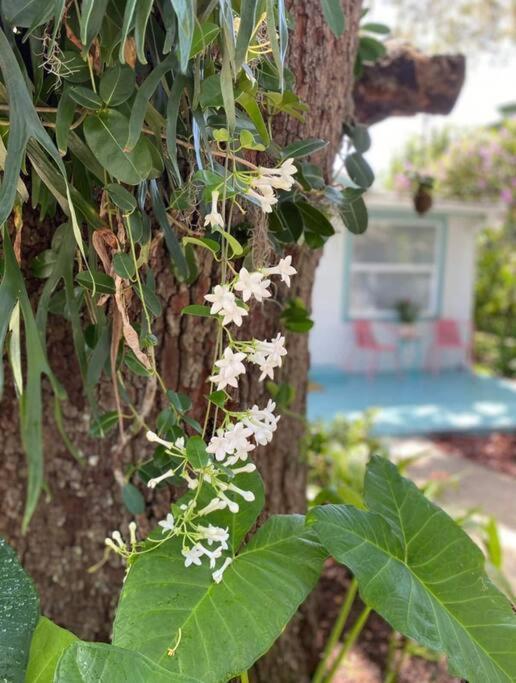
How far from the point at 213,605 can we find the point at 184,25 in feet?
2.41

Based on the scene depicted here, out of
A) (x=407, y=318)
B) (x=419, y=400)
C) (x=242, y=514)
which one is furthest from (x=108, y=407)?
(x=407, y=318)

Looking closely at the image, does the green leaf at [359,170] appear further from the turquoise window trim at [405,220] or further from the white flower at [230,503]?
the turquoise window trim at [405,220]

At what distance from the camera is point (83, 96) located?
829mm

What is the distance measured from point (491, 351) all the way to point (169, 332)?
9.17m

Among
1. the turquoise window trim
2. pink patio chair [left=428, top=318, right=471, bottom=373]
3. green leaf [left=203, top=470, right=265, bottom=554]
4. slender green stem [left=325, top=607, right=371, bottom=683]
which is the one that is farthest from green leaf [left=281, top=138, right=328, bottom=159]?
pink patio chair [left=428, top=318, right=471, bottom=373]

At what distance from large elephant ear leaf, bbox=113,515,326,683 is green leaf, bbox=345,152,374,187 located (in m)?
0.66

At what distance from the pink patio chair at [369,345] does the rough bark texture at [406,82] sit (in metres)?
5.88

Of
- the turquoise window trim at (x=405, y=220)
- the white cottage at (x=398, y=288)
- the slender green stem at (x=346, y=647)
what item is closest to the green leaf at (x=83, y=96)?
the slender green stem at (x=346, y=647)

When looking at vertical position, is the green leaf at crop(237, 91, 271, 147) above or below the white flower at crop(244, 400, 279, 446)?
above

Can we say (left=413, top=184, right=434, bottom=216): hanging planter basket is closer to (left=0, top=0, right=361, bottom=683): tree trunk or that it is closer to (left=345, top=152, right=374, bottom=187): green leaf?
(left=0, top=0, right=361, bottom=683): tree trunk

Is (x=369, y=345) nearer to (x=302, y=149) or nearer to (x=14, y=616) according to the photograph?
(x=302, y=149)

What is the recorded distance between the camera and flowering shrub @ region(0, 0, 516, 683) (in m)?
0.79

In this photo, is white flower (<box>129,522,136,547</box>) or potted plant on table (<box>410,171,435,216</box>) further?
potted plant on table (<box>410,171,435,216</box>)

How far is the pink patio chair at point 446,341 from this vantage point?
8.38m
